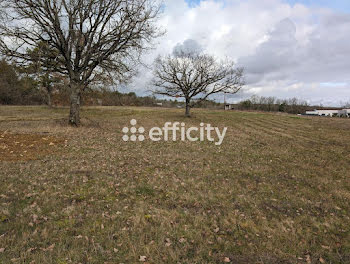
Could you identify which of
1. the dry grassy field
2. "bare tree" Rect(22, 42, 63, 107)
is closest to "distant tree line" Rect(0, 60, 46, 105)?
"bare tree" Rect(22, 42, 63, 107)

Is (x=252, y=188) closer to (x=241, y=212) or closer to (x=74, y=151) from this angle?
(x=241, y=212)

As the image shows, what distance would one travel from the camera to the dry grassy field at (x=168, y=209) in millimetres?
3133

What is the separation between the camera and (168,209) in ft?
14.4

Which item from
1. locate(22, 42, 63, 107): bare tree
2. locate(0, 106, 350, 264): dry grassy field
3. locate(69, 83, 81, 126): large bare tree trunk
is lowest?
locate(0, 106, 350, 264): dry grassy field

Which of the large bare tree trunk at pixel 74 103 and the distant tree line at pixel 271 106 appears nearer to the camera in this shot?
the large bare tree trunk at pixel 74 103

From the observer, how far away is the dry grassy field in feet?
10.3

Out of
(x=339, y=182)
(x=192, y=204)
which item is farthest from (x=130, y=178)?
(x=339, y=182)

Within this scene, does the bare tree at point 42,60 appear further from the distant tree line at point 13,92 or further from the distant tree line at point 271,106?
the distant tree line at point 271,106

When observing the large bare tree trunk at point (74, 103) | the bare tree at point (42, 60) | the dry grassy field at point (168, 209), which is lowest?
the dry grassy field at point (168, 209)

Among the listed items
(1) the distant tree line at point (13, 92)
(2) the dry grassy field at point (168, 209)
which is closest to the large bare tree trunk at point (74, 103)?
(2) the dry grassy field at point (168, 209)

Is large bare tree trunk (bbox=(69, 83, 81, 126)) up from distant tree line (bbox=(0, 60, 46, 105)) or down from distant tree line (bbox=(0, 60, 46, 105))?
down

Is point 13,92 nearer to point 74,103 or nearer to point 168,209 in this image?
point 74,103

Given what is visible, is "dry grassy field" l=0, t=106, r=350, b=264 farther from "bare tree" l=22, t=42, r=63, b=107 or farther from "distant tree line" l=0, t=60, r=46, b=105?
"distant tree line" l=0, t=60, r=46, b=105

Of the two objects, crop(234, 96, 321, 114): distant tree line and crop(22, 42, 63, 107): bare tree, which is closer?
crop(22, 42, 63, 107): bare tree
